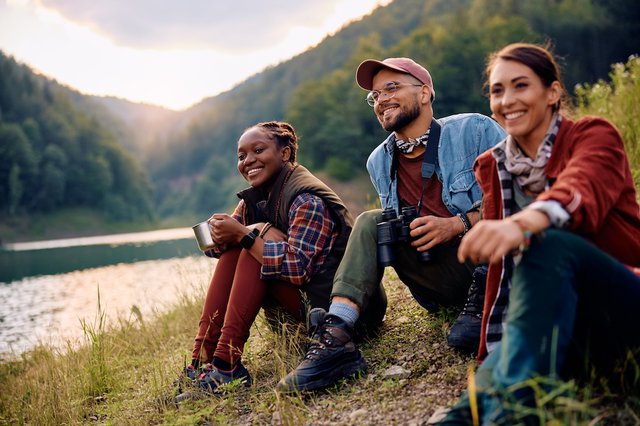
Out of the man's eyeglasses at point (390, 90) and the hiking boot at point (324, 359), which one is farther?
the man's eyeglasses at point (390, 90)

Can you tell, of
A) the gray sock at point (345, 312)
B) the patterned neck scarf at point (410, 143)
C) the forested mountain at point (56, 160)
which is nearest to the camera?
the gray sock at point (345, 312)

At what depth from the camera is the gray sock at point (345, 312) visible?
303 centimetres

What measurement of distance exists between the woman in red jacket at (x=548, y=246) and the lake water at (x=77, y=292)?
420cm

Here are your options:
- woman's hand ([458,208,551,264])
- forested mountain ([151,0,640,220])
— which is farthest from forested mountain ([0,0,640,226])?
woman's hand ([458,208,551,264])

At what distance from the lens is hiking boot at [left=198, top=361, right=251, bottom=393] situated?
3.43 metres

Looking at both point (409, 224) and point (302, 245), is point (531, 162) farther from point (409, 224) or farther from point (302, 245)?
point (302, 245)

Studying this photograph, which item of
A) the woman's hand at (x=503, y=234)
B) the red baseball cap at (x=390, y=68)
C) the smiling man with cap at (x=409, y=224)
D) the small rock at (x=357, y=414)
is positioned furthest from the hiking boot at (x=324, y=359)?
the red baseball cap at (x=390, y=68)

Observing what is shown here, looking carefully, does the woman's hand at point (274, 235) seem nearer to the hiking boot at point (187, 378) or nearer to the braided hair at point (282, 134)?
the braided hair at point (282, 134)

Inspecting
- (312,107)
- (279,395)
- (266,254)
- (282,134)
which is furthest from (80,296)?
(312,107)

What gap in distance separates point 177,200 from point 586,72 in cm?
7843

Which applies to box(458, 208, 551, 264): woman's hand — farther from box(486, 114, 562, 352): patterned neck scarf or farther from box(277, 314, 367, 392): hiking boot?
box(277, 314, 367, 392): hiking boot

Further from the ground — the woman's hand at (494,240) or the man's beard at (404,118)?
the man's beard at (404,118)

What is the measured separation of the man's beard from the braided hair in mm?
845

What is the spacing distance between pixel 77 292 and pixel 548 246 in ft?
52.9
